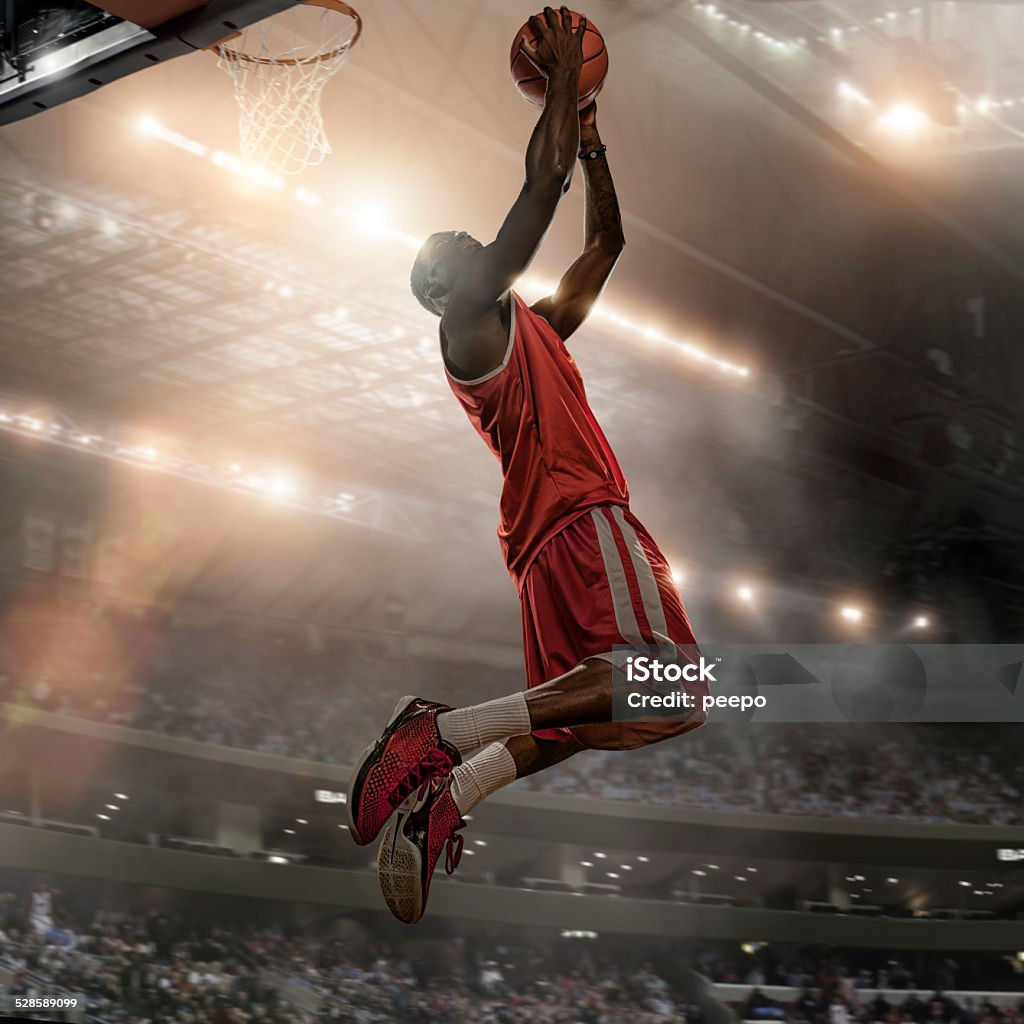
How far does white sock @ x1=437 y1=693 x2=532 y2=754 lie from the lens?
221 centimetres

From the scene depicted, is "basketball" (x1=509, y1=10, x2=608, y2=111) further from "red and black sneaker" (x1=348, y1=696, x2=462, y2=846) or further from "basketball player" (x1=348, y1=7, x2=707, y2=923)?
"red and black sneaker" (x1=348, y1=696, x2=462, y2=846)

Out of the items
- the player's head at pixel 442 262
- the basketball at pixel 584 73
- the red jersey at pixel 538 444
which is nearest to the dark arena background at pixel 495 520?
the basketball at pixel 584 73

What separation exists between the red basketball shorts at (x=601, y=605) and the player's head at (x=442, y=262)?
1.84 ft

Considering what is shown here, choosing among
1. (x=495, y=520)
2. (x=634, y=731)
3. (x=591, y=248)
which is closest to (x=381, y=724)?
(x=495, y=520)

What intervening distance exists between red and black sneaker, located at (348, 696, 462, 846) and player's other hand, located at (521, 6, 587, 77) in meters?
1.26

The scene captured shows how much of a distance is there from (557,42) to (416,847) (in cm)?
157

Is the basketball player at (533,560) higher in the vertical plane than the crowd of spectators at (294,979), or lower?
higher

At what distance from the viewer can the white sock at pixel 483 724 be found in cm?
221

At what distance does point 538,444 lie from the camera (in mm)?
2459

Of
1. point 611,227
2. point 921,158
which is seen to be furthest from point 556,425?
point 921,158

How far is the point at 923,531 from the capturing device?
49.8 ft

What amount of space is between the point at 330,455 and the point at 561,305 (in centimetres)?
1284

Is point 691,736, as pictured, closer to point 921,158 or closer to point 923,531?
point 923,531

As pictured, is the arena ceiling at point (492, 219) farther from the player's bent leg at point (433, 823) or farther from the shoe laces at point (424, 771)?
the shoe laces at point (424, 771)
